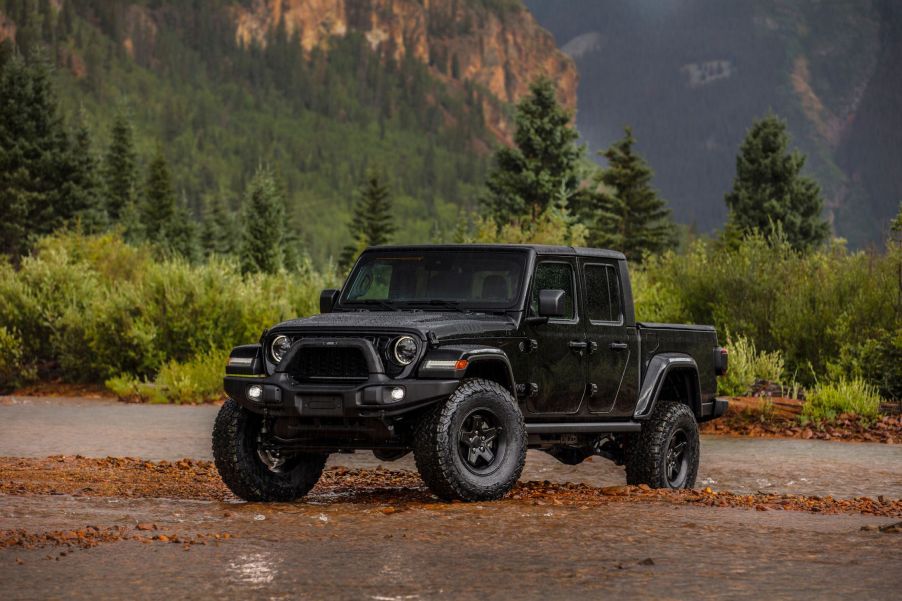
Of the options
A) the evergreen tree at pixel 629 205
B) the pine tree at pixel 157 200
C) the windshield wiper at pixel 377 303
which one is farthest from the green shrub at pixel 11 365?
the pine tree at pixel 157 200

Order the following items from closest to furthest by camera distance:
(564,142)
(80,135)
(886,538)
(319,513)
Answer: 1. (886,538)
2. (319,513)
3. (564,142)
4. (80,135)

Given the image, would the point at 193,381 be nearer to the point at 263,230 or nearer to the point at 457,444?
the point at 457,444

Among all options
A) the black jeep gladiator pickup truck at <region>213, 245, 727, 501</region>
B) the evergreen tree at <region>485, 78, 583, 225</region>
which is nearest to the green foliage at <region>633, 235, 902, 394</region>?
the black jeep gladiator pickup truck at <region>213, 245, 727, 501</region>

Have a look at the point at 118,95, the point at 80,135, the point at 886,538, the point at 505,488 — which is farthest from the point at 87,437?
the point at 118,95

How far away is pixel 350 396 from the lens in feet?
34.2

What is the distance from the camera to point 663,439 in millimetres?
12695

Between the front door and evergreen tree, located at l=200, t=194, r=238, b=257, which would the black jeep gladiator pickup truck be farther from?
evergreen tree, located at l=200, t=194, r=238, b=257

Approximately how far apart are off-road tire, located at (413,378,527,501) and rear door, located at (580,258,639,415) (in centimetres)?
142

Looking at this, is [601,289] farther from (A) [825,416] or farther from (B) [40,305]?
(B) [40,305]

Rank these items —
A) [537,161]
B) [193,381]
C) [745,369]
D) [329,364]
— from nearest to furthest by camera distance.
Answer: [329,364] < [745,369] < [193,381] < [537,161]

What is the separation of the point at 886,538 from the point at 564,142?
60942 millimetres

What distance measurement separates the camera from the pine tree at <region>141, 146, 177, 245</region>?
104 meters

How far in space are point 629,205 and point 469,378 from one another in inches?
2590

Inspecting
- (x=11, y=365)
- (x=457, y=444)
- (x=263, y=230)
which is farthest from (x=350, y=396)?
(x=263, y=230)
